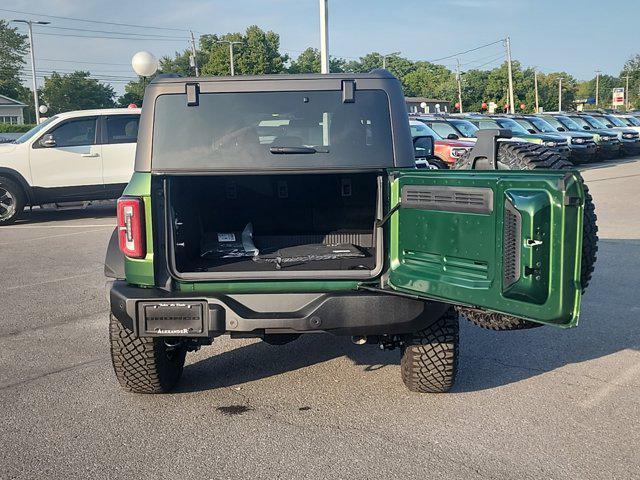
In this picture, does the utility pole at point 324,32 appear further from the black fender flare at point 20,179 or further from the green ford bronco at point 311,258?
the green ford bronco at point 311,258

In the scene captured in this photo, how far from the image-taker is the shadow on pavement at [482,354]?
495 cm

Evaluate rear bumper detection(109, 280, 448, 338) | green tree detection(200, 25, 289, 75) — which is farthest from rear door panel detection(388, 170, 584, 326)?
green tree detection(200, 25, 289, 75)

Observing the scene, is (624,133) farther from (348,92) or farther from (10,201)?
(348,92)

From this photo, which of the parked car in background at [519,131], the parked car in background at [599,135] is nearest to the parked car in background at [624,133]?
the parked car in background at [599,135]

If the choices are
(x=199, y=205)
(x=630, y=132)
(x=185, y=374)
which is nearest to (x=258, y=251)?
(x=199, y=205)

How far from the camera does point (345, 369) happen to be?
5.12 m

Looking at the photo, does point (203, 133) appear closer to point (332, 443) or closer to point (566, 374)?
point (332, 443)

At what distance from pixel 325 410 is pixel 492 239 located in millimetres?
1544

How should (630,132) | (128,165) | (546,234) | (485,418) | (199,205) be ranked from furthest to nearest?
(630,132)
(128,165)
(199,205)
(485,418)
(546,234)

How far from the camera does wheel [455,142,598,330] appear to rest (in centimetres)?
398

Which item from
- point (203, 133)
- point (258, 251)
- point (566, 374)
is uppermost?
point (203, 133)

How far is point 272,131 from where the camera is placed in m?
→ 4.40

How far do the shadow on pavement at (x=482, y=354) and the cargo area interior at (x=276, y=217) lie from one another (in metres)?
0.82

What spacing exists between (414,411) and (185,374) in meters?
1.68
